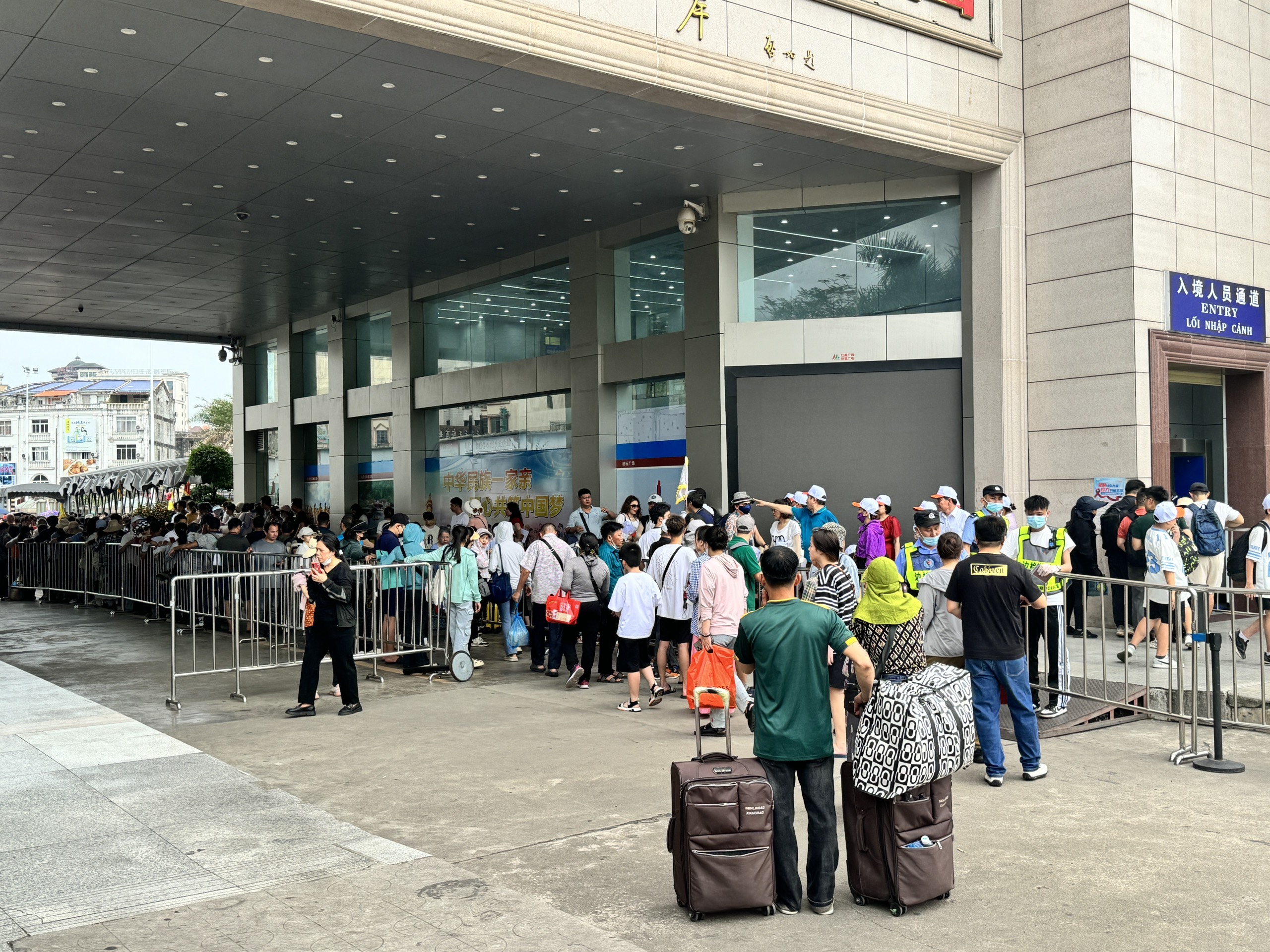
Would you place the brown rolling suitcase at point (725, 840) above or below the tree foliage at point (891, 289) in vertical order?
below

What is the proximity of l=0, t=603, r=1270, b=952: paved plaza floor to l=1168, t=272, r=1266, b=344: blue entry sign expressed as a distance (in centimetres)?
936

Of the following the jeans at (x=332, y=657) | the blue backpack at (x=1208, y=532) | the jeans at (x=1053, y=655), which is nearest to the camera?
the jeans at (x=1053, y=655)

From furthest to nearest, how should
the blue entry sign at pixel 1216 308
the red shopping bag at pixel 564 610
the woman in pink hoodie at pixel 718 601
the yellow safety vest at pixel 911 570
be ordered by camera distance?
the blue entry sign at pixel 1216 308
the red shopping bag at pixel 564 610
the yellow safety vest at pixel 911 570
the woman in pink hoodie at pixel 718 601

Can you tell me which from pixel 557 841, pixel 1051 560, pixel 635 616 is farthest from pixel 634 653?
pixel 1051 560

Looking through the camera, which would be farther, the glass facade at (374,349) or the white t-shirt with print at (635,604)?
the glass facade at (374,349)

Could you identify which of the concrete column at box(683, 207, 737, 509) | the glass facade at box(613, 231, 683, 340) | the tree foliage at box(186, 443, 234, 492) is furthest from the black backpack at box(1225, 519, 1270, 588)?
the tree foliage at box(186, 443, 234, 492)

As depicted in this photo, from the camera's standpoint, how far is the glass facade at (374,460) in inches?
1199

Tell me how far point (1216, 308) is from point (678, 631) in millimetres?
Answer: 11997

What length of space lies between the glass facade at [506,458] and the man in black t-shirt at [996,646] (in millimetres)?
15145

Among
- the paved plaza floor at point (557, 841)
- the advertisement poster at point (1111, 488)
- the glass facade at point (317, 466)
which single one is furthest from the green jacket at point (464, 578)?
the glass facade at point (317, 466)

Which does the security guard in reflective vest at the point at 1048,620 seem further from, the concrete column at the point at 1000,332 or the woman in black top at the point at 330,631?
the concrete column at the point at 1000,332

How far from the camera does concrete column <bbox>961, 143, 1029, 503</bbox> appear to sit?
17.4 meters

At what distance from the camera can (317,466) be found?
34.6 meters

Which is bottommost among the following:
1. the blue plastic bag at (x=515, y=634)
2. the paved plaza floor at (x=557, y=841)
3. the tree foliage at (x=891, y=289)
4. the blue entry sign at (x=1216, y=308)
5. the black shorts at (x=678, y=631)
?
the paved plaza floor at (x=557, y=841)
